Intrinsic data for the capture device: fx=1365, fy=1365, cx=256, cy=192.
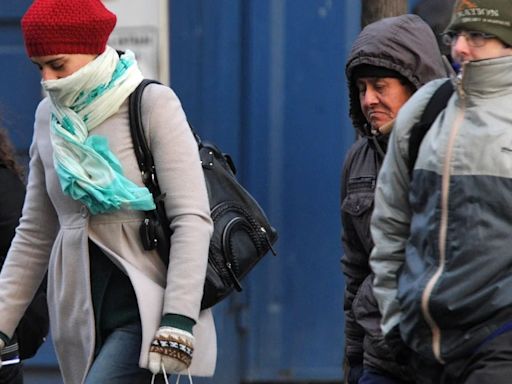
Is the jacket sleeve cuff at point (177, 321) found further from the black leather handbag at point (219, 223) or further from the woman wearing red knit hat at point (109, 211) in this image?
the black leather handbag at point (219, 223)

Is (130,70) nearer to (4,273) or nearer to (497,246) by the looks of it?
(4,273)

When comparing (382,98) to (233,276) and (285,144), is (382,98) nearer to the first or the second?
(233,276)

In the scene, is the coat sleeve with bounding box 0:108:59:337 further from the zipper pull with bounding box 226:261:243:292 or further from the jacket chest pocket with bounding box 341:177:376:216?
the jacket chest pocket with bounding box 341:177:376:216

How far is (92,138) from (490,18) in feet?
3.99

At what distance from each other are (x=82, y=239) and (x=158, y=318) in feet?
1.06

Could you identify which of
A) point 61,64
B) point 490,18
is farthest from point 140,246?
point 490,18

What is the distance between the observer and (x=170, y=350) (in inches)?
145

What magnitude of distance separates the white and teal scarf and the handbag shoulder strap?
4 centimetres

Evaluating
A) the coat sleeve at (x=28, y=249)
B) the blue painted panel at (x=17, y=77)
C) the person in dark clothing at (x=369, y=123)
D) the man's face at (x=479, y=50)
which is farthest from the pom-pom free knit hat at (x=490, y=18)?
the blue painted panel at (x=17, y=77)

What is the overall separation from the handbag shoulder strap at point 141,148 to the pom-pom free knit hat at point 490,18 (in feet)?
3.32

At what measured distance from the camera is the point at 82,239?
384 cm

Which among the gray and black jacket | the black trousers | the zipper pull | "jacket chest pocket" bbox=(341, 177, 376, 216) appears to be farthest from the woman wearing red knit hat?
the black trousers

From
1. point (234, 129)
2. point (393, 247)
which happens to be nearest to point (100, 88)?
point (393, 247)

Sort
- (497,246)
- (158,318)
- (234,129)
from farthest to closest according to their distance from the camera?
(234,129) < (158,318) < (497,246)
